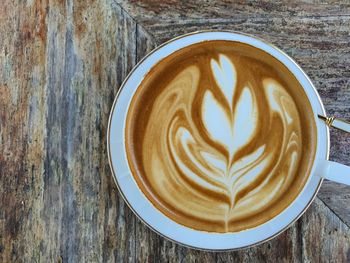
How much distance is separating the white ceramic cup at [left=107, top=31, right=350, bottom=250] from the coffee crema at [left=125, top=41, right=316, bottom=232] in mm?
20

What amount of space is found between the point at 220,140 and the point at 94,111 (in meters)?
0.26

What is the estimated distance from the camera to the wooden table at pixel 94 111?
0.99m

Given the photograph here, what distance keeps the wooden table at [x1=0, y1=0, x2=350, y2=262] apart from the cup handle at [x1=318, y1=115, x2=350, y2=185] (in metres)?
0.06

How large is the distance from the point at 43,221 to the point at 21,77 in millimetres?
283

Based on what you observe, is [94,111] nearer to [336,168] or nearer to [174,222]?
[174,222]

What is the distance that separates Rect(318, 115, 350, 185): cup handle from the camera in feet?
2.93

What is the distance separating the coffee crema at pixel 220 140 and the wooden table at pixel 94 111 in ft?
0.35

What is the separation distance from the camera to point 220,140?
90 centimetres

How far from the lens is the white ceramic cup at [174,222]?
917mm

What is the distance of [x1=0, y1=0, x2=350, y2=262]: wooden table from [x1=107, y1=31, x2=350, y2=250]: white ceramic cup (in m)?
0.06

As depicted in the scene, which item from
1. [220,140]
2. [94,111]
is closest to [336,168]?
[220,140]

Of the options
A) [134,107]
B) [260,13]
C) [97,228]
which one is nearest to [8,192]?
[97,228]

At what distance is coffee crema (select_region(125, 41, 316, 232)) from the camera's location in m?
0.90

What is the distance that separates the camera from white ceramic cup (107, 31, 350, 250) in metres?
0.92
